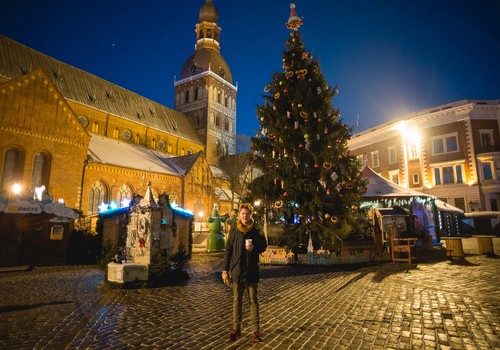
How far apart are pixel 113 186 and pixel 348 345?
24169mm

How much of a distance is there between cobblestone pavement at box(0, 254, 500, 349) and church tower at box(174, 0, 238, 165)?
40014mm

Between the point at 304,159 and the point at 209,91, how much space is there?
130ft

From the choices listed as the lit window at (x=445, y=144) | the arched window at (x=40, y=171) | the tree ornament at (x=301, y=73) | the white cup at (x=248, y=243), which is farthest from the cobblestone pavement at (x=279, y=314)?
the lit window at (x=445, y=144)

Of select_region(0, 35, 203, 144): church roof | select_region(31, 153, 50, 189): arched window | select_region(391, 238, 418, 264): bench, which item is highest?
select_region(0, 35, 203, 144): church roof

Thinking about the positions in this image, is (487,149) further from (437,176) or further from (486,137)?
(437,176)

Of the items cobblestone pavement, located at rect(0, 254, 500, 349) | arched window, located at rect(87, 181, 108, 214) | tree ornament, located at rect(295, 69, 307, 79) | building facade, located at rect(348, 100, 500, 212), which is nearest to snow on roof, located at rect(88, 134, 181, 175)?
arched window, located at rect(87, 181, 108, 214)

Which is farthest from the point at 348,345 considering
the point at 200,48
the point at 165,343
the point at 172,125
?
the point at 200,48

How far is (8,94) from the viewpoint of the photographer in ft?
61.2

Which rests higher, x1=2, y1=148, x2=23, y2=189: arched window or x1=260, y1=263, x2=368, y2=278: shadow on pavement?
x1=2, y1=148, x2=23, y2=189: arched window

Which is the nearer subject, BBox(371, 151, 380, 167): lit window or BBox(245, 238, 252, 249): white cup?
BBox(245, 238, 252, 249): white cup

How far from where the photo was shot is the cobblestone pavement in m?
4.07

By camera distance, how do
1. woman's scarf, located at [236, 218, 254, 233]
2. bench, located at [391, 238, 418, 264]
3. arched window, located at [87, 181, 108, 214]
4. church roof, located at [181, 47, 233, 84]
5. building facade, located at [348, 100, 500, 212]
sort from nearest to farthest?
woman's scarf, located at [236, 218, 254, 233] → bench, located at [391, 238, 418, 264] → arched window, located at [87, 181, 108, 214] → building facade, located at [348, 100, 500, 212] → church roof, located at [181, 47, 233, 84]

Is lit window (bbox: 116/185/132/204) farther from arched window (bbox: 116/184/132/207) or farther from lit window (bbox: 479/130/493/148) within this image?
lit window (bbox: 479/130/493/148)

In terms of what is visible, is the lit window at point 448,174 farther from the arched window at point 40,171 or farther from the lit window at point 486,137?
the arched window at point 40,171
